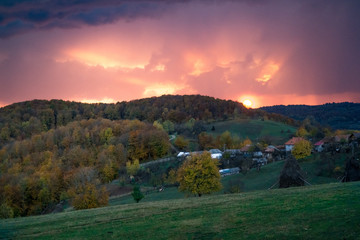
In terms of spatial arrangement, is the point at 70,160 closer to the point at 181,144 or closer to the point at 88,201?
the point at 181,144

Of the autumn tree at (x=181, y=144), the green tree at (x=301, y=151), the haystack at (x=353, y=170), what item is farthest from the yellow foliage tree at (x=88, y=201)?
the autumn tree at (x=181, y=144)

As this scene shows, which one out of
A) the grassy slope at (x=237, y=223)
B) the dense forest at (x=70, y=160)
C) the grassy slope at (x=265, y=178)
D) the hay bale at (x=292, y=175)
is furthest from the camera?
the dense forest at (x=70, y=160)

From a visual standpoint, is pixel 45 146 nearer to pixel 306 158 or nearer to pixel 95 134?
pixel 95 134

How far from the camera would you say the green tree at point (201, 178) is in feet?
148

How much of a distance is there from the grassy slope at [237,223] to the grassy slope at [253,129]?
127357mm

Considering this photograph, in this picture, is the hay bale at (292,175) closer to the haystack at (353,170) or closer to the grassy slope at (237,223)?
the haystack at (353,170)

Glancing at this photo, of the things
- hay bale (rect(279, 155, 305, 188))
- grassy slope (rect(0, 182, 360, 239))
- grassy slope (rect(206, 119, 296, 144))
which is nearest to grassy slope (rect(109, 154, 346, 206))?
hay bale (rect(279, 155, 305, 188))

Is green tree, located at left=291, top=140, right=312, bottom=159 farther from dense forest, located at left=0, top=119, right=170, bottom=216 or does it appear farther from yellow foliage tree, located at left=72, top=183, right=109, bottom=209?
yellow foliage tree, located at left=72, top=183, right=109, bottom=209

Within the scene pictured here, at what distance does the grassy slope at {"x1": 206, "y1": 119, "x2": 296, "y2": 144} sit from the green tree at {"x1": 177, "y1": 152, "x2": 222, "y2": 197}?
340 feet

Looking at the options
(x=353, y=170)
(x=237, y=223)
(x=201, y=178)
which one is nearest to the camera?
(x=237, y=223)

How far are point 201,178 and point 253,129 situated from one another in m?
131

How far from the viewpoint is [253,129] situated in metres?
172

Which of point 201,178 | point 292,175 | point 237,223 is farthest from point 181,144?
point 237,223

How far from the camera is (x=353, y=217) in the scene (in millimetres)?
14922
